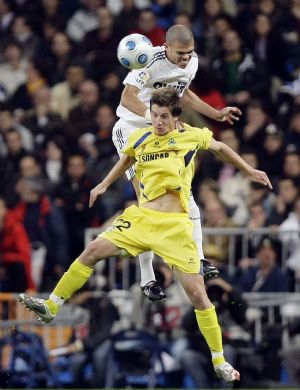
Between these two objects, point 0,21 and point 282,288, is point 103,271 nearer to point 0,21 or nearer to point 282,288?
point 282,288

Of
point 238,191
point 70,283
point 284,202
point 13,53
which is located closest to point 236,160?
point 70,283

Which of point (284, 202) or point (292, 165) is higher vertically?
point (292, 165)

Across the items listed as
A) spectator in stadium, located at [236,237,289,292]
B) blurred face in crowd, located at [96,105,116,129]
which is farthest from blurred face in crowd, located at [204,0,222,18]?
spectator in stadium, located at [236,237,289,292]

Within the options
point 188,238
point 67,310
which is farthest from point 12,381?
point 188,238

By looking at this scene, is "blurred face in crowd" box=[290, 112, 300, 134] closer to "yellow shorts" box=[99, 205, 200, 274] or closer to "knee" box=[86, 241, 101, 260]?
"yellow shorts" box=[99, 205, 200, 274]

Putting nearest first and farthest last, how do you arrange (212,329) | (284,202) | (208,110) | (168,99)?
(168,99) → (212,329) → (208,110) → (284,202)

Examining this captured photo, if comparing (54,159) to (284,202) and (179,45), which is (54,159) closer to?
(284,202)

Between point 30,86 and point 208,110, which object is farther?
point 30,86

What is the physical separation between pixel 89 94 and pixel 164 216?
813 centimetres

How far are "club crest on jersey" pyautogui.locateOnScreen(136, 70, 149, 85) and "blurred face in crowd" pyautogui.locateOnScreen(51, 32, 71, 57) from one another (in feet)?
27.6

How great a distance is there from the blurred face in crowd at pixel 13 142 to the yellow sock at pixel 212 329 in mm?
7700

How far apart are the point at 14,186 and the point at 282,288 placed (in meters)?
3.95

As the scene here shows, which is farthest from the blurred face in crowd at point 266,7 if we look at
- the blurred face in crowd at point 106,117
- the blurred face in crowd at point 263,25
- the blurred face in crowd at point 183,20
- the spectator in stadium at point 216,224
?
the spectator in stadium at point 216,224

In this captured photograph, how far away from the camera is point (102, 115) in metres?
23.0
